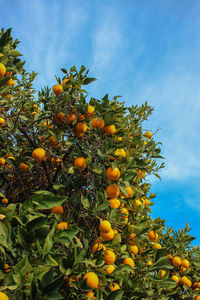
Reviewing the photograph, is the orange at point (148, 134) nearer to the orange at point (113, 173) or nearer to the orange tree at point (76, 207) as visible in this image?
the orange tree at point (76, 207)

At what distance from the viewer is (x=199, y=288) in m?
3.94

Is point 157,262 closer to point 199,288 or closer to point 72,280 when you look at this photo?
point 72,280

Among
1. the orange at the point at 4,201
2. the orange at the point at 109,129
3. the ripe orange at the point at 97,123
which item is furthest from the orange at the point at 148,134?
the orange at the point at 4,201

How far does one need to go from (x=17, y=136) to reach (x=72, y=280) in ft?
5.41

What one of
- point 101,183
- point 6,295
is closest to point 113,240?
point 101,183

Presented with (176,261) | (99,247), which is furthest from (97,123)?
(176,261)

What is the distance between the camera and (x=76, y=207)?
7.59 feet

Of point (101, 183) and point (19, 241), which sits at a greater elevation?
point (101, 183)

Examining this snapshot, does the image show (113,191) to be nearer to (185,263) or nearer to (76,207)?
(76,207)

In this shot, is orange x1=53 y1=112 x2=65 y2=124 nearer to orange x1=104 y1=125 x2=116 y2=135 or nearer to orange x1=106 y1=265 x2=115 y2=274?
orange x1=104 y1=125 x2=116 y2=135

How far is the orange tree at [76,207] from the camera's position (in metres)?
1.28

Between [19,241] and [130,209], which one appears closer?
[19,241]

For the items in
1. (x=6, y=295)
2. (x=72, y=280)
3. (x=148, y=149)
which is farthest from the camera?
(x=148, y=149)

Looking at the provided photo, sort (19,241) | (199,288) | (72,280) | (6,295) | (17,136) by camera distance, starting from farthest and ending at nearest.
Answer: (199,288) → (17,136) → (72,280) → (19,241) → (6,295)
